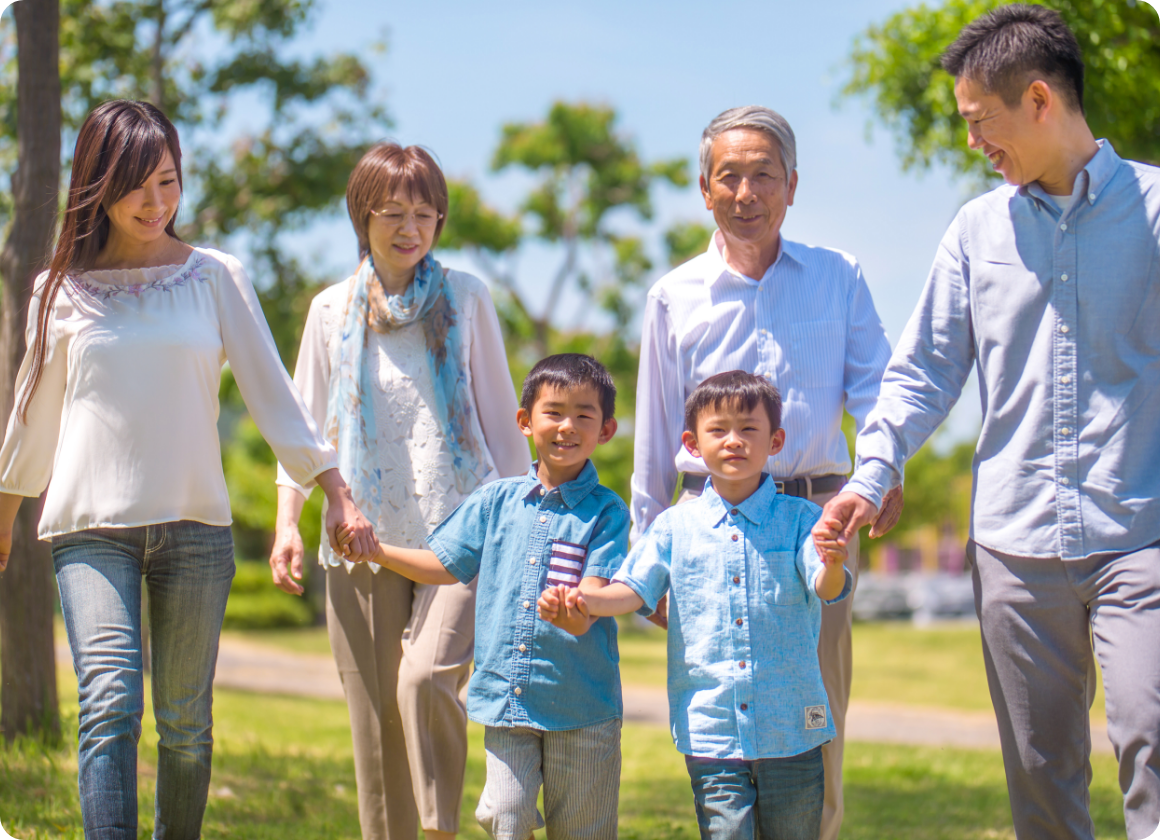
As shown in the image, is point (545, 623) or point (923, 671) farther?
point (923, 671)

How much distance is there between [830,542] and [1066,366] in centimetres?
77

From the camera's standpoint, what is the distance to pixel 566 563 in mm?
3484

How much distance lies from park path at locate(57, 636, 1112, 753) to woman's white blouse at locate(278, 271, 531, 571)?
4.95m

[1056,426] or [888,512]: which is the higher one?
[1056,426]

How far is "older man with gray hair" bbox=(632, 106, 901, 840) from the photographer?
3.76 meters

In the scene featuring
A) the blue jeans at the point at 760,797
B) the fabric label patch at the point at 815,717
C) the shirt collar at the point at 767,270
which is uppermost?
the shirt collar at the point at 767,270

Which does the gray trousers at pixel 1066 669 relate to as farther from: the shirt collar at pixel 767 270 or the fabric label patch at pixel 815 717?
the shirt collar at pixel 767 270

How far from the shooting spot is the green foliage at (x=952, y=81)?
785 cm

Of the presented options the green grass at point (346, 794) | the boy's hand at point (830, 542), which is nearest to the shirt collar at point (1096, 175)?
the boy's hand at point (830, 542)

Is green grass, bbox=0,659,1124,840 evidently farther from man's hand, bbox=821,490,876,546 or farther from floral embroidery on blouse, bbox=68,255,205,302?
man's hand, bbox=821,490,876,546

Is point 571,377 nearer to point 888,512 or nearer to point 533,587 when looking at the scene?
point 533,587

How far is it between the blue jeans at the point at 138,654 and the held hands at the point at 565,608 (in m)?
1.04

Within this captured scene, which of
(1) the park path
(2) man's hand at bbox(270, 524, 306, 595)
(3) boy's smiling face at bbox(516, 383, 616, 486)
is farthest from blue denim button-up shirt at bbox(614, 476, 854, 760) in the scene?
(1) the park path

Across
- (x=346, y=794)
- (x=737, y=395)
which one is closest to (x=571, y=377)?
(x=737, y=395)
